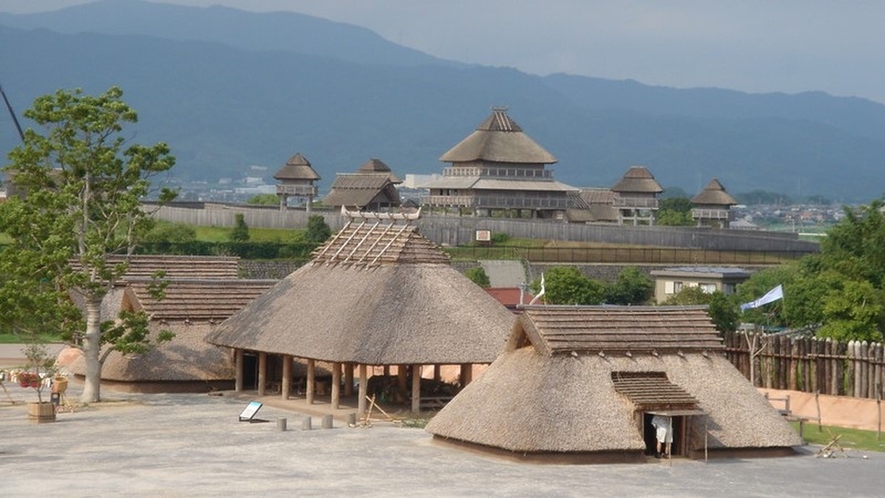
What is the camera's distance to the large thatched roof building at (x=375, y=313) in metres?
39.0

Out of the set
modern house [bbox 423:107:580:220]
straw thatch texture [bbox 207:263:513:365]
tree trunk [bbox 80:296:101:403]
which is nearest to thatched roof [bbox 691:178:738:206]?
modern house [bbox 423:107:580:220]

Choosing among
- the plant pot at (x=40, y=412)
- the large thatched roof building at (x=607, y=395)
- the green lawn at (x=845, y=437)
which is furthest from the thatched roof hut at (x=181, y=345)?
the green lawn at (x=845, y=437)

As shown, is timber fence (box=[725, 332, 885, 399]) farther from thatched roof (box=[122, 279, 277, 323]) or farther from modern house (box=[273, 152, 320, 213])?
modern house (box=[273, 152, 320, 213])

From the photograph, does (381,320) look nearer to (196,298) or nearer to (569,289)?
(196,298)

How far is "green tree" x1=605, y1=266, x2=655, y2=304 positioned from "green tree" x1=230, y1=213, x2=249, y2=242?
1916 centimetres

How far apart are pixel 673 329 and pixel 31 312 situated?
1632cm

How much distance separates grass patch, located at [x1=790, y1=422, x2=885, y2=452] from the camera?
36375 mm

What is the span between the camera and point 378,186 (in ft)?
365

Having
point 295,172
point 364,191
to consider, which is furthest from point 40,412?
point 295,172

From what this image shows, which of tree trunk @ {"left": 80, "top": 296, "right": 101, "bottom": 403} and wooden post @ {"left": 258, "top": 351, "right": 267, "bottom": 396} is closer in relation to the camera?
tree trunk @ {"left": 80, "top": 296, "right": 101, "bottom": 403}

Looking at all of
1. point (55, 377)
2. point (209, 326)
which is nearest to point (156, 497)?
point (55, 377)

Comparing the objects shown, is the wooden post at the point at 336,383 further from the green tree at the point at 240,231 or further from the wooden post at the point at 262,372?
the green tree at the point at 240,231

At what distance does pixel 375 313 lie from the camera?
1565 inches

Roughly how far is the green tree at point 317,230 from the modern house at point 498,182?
16.9 meters
